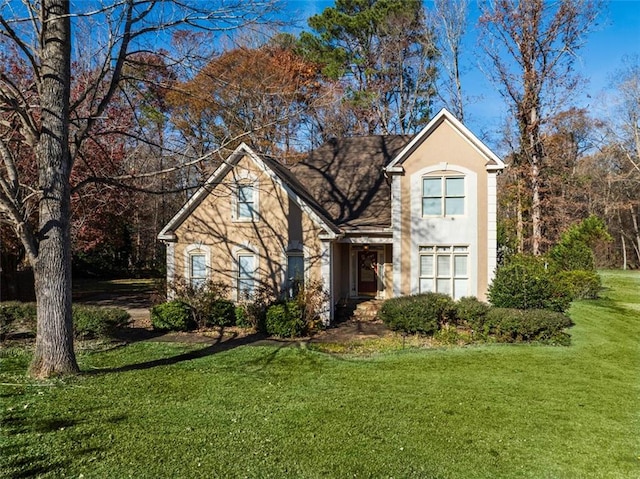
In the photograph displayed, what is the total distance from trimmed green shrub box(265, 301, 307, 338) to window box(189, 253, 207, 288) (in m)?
3.68

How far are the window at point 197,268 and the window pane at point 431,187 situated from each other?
798cm

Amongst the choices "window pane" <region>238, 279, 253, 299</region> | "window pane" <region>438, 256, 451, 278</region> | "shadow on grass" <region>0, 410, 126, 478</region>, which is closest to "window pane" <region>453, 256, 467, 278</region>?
"window pane" <region>438, 256, 451, 278</region>

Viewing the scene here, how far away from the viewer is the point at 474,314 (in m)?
11.8

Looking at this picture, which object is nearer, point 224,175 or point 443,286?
point 224,175

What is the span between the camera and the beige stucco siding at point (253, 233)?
14.2m

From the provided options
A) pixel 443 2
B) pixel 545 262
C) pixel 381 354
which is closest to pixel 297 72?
pixel 443 2

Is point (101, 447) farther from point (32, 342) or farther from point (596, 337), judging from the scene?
point (596, 337)

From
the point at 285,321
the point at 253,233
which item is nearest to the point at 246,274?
the point at 253,233

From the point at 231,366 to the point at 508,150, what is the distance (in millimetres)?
23946

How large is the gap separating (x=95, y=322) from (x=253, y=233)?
5.46m

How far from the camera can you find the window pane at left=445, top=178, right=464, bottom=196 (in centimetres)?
1470

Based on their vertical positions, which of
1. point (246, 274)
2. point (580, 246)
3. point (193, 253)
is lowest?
point (246, 274)

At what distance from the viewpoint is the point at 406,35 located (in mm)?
28828

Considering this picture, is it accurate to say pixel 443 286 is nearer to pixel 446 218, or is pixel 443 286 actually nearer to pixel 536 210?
pixel 446 218
